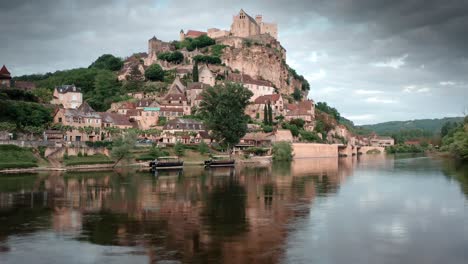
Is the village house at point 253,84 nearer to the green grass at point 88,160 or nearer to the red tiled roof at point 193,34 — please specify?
the red tiled roof at point 193,34

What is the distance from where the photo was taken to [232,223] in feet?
81.3

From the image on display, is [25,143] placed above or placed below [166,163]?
above

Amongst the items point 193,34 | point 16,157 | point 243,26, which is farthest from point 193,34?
point 16,157

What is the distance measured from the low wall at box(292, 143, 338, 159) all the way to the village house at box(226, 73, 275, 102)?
1781 cm

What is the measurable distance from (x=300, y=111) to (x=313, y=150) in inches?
467

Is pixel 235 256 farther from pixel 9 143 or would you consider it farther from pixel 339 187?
pixel 9 143

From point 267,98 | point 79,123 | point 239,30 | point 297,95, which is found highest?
point 239,30

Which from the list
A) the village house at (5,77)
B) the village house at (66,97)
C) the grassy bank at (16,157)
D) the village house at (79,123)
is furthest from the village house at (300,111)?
the grassy bank at (16,157)

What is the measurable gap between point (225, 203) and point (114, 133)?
155ft

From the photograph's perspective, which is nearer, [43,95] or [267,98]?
[43,95]

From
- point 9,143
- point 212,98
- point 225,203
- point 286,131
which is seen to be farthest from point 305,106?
point 225,203

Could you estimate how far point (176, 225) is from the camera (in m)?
24.1

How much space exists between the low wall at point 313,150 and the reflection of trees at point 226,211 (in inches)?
1986

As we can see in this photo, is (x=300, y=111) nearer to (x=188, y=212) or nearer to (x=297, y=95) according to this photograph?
(x=297, y=95)
